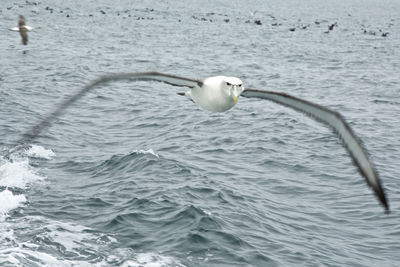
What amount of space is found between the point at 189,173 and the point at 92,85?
410 inches

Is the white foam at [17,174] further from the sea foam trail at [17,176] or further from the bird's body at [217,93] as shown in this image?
the bird's body at [217,93]

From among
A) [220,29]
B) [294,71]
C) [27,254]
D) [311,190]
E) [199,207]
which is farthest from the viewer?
[220,29]

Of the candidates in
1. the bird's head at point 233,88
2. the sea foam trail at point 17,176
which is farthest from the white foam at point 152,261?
the bird's head at point 233,88

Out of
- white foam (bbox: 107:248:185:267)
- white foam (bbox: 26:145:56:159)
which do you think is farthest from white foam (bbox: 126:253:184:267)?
white foam (bbox: 26:145:56:159)

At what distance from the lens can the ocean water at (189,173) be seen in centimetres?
1633

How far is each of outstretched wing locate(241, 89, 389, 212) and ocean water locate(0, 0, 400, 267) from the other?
17.5 feet

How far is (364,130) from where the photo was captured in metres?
27.4

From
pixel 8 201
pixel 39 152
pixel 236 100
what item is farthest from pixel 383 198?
pixel 39 152

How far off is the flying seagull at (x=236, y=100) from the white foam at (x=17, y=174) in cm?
969

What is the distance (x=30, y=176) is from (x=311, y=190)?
1020 cm

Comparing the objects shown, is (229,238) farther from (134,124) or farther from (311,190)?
(134,124)

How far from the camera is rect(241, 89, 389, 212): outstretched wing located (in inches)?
425

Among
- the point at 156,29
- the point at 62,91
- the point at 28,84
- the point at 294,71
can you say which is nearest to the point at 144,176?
the point at 62,91

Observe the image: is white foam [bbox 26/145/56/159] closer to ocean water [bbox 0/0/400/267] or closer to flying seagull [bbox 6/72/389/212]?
ocean water [bbox 0/0/400/267]
